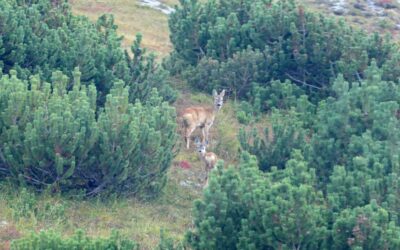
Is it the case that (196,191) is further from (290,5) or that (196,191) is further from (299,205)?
(290,5)

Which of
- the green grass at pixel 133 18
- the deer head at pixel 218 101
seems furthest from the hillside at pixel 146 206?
the green grass at pixel 133 18

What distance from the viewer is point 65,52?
2059 cm

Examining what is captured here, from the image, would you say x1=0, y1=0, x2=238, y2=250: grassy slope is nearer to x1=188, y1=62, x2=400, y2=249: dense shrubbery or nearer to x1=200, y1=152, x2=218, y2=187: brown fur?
x1=200, y1=152, x2=218, y2=187: brown fur

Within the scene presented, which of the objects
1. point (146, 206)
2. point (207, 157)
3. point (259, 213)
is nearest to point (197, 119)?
point (207, 157)

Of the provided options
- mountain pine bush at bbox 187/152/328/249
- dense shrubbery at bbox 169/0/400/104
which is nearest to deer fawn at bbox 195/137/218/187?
dense shrubbery at bbox 169/0/400/104

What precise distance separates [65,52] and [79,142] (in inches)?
177

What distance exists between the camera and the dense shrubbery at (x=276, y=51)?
23.2 m

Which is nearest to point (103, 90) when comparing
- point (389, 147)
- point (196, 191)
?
point (196, 191)

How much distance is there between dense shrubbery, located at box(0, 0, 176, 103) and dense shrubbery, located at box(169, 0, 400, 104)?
239 centimetres

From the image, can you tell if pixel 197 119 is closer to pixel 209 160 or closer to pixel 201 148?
pixel 201 148

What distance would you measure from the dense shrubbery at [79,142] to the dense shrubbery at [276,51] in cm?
633

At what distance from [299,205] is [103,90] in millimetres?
9053

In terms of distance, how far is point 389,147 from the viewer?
613 inches

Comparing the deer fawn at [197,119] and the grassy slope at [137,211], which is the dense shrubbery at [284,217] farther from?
the deer fawn at [197,119]
